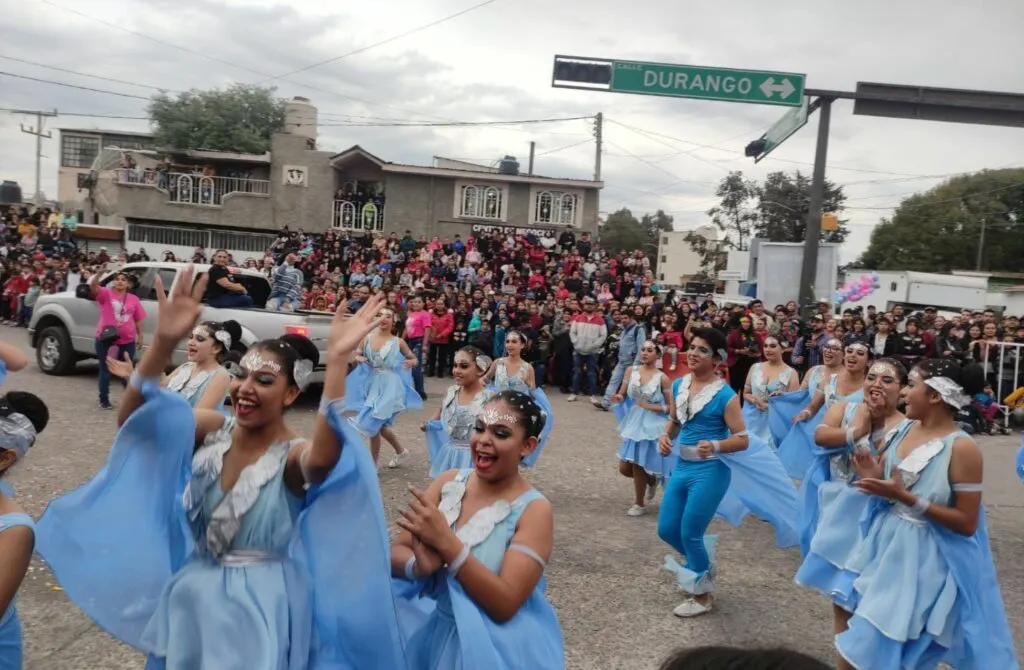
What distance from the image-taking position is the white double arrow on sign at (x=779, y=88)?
12.8 meters

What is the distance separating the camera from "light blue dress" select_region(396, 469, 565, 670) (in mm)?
2488

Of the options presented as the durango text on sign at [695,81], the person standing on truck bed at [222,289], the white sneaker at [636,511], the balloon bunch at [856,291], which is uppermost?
the durango text on sign at [695,81]

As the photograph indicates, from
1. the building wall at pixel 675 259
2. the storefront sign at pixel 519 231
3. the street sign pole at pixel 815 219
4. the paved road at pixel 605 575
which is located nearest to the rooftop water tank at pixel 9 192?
the storefront sign at pixel 519 231

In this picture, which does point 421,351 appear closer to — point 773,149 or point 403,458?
point 403,458

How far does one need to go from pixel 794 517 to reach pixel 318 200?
95.3 feet

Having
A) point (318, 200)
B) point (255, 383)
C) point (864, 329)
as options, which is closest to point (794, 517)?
point (255, 383)

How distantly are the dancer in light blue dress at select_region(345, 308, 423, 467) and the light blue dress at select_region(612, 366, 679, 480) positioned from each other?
2480mm

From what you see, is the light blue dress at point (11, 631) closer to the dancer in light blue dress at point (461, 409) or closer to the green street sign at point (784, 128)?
the dancer in light blue dress at point (461, 409)

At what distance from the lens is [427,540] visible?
8.00ft

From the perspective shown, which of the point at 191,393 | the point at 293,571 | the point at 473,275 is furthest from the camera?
the point at 473,275

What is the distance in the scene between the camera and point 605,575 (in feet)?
19.8

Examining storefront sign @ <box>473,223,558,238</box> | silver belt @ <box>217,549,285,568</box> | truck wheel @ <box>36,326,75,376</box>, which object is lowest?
truck wheel @ <box>36,326,75,376</box>

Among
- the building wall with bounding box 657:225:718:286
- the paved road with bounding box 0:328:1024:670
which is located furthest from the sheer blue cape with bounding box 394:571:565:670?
the building wall with bounding box 657:225:718:286

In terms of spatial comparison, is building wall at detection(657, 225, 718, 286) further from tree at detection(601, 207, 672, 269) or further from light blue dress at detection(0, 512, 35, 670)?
light blue dress at detection(0, 512, 35, 670)
